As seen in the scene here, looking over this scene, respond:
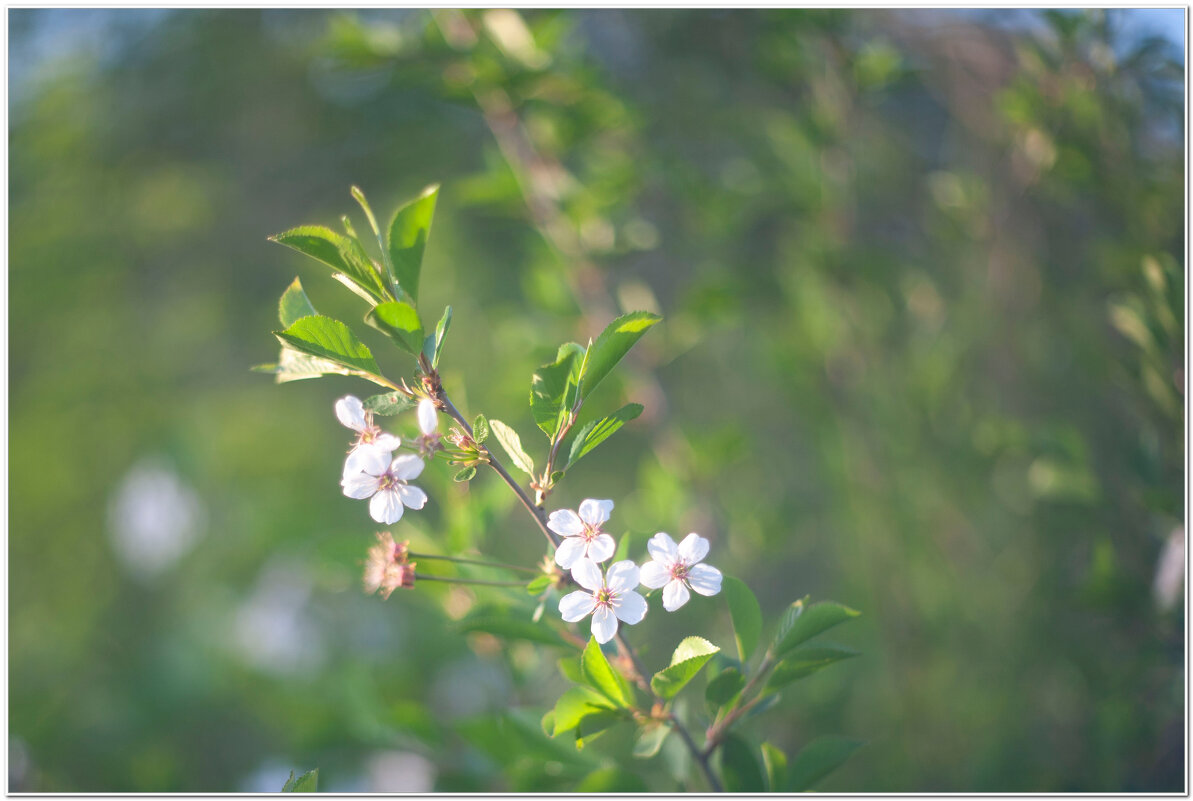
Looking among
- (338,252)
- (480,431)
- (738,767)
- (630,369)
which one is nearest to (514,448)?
(480,431)

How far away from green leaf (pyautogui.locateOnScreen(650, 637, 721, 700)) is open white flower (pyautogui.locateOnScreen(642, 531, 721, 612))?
0.02 metres

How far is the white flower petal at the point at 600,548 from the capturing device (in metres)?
0.34

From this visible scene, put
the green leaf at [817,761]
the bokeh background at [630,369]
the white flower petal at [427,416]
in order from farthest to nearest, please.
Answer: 1. the bokeh background at [630,369]
2. the green leaf at [817,761]
3. the white flower petal at [427,416]

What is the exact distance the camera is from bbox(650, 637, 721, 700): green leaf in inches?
13.4

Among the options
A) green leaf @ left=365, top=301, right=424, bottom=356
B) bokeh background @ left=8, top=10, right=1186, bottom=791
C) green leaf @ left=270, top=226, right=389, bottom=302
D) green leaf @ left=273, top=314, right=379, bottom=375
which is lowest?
bokeh background @ left=8, top=10, right=1186, bottom=791

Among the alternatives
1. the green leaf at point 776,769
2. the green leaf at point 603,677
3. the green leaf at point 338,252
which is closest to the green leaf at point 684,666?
the green leaf at point 603,677

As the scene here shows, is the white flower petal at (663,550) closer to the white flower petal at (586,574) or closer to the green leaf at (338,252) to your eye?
the white flower petal at (586,574)

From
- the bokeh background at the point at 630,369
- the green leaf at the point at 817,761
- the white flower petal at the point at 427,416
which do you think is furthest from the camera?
the bokeh background at the point at 630,369

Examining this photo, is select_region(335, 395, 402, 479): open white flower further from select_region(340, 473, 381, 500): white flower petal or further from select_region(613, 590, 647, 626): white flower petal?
select_region(613, 590, 647, 626): white flower petal

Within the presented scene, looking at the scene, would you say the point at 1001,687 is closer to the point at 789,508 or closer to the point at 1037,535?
the point at 1037,535

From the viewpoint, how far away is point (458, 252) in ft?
4.25

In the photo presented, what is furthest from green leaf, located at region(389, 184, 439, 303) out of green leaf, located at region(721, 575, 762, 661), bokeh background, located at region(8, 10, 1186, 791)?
green leaf, located at region(721, 575, 762, 661)

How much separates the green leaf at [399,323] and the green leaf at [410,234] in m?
0.02

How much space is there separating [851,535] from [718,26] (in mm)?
771
